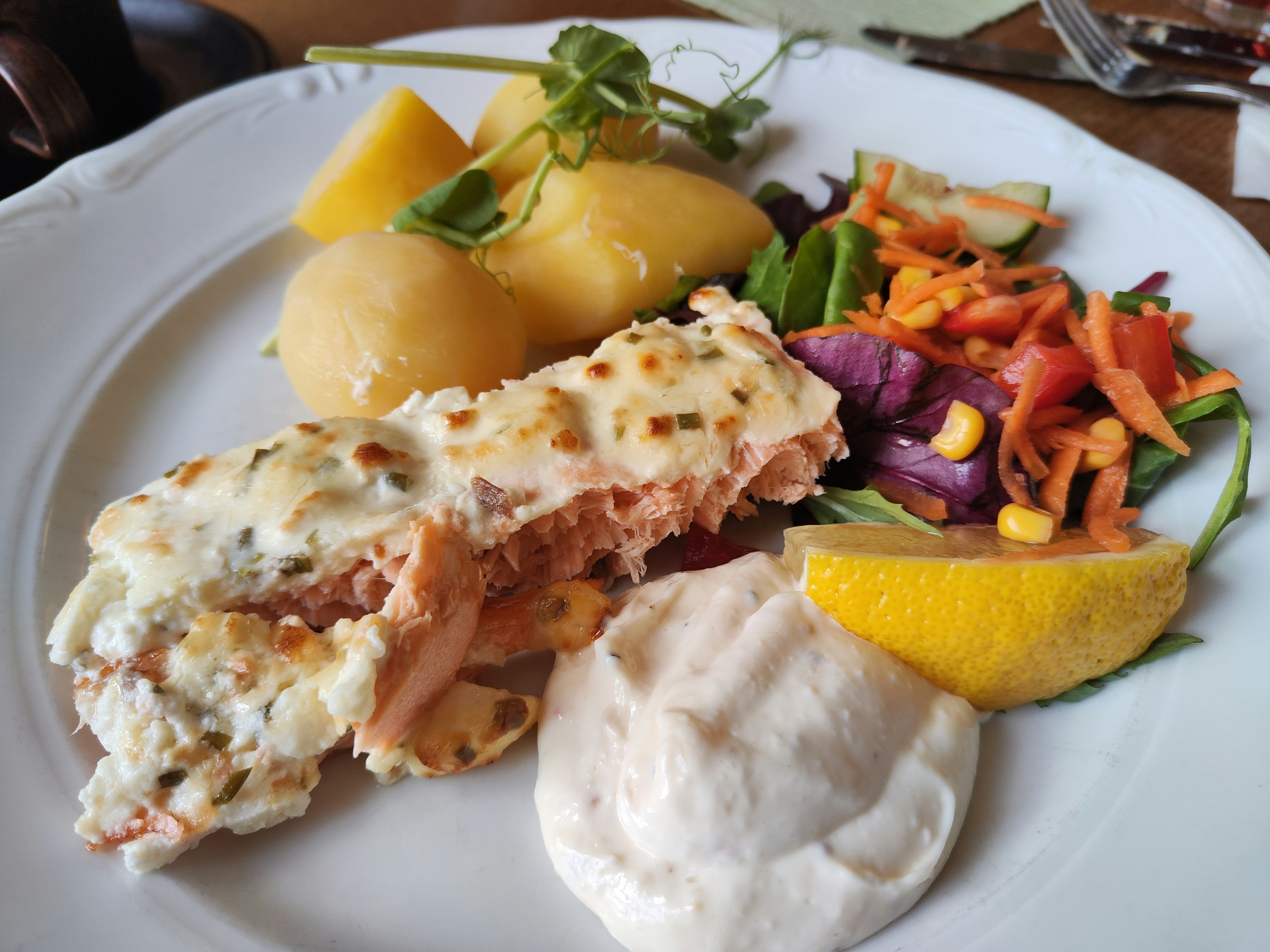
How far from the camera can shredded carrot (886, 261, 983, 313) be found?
2.54 metres

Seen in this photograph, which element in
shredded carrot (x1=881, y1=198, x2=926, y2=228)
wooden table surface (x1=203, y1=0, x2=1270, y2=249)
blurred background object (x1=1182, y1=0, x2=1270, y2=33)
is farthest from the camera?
blurred background object (x1=1182, y1=0, x2=1270, y2=33)

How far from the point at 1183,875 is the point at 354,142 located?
3.38m

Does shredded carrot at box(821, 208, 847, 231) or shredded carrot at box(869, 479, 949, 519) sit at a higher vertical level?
shredded carrot at box(821, 208, 847, 231)

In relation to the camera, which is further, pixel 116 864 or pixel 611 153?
pixel 611 153

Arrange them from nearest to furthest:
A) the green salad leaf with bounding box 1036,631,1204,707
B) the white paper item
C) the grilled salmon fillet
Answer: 1. the grilled salmon fillet
2. the green salad leaf with bounding box 1036,631,1204,707
3. the white paper item

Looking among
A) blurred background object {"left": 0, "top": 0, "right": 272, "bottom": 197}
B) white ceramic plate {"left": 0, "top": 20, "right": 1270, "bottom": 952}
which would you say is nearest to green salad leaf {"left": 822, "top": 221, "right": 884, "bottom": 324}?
white ceramic plate {"left": 0, "top": 20, "right": 1270, "bottom": 952}

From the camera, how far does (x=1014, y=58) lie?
159 inches

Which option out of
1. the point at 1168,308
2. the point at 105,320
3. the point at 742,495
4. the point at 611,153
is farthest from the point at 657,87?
the point at 105,320

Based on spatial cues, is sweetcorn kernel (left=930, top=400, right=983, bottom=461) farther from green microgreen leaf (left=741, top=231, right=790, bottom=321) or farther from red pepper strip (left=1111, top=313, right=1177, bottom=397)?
green microgreen leaf (left=741, top=231, right=790, bottom=321)

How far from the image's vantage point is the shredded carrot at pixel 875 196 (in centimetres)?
300

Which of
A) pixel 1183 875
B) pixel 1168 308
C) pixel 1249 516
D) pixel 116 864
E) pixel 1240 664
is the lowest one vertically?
pixel 116 864

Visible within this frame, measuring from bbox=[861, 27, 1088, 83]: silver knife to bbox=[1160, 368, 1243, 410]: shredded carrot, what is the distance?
2.23 metres

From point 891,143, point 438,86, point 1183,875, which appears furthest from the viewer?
point 438,86

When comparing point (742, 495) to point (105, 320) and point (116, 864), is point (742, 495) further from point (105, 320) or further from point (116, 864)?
point (105, 320)
